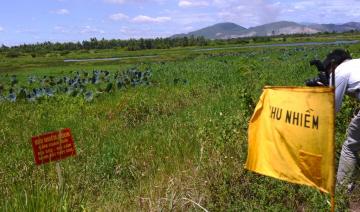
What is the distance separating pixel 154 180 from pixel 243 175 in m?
1.08

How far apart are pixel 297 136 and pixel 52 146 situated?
8.09 ft

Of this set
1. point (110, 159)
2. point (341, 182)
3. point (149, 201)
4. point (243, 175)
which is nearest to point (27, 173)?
point (110, 159)

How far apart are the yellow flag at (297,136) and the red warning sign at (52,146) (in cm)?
195

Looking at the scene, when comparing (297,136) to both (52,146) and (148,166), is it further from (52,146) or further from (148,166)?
(148,166)

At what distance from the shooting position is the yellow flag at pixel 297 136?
154 inches

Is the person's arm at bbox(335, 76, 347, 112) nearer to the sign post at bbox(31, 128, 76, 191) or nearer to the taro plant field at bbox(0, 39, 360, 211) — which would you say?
the taro plant field at bbox(0, 39, 360, 211)

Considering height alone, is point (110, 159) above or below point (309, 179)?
below

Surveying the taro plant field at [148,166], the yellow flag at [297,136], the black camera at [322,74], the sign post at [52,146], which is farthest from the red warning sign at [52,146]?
the black camera at [322,74]

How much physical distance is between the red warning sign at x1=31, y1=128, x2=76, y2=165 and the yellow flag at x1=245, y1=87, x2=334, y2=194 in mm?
1948

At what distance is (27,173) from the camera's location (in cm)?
664

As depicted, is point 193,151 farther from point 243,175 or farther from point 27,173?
point 27,173

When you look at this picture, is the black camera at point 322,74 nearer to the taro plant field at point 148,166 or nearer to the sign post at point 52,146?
the taro plant field at point 148,166

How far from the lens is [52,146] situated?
5055 millimetres

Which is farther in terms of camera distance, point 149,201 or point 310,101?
point 149,201
